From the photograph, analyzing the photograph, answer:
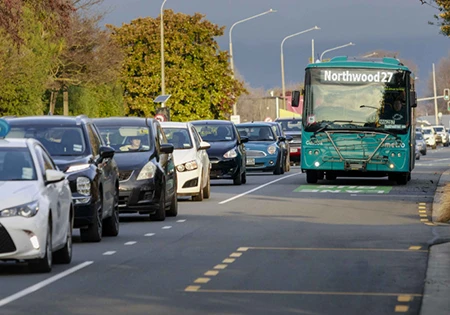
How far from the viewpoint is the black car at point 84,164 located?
17641 millimetres

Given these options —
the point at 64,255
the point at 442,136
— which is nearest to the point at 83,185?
the point at 64,255

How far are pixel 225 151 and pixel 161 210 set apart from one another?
1226 centimetres

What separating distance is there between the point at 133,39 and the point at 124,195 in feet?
212

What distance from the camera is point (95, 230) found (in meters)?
17.9

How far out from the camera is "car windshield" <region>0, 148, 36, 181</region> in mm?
14297

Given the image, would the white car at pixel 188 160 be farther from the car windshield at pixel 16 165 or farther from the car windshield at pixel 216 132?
the car windshield at pixel 16 165

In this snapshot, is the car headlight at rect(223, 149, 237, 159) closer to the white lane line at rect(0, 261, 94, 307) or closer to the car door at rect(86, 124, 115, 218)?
the car door at rect(86, 124, 115, 218)

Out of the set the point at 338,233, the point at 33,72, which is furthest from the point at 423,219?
the point at 33,72

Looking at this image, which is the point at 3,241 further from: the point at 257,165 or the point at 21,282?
the point at 257,165

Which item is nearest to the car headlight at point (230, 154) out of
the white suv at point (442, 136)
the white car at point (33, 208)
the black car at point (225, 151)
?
the black car at point (225, 151)

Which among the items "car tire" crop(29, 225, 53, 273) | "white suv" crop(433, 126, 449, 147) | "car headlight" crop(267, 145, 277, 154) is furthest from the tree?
"car tire" crop(29, 225, 53, 273)

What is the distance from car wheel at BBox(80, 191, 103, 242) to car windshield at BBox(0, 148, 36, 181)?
3098 millimetres

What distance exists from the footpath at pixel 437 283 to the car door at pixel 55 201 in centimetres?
380

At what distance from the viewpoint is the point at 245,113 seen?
6260 inches
